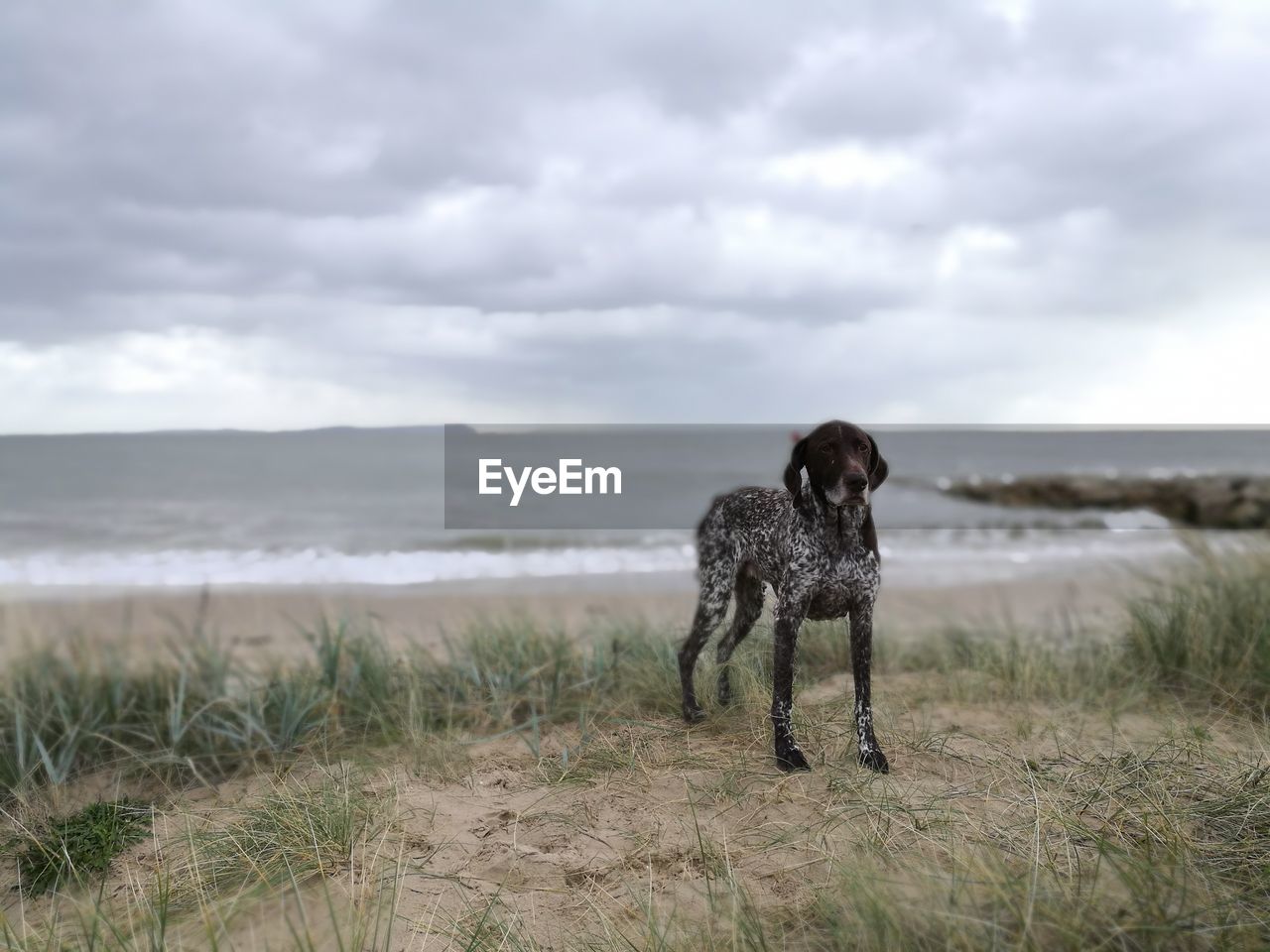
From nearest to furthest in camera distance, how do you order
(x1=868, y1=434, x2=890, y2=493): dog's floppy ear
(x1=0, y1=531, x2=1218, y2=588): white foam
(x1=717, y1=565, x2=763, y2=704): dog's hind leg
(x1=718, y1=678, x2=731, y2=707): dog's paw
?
(x1=868, y1=434, x2=890, y2=493): dog's floppy ear
(x1=717, y1=565, x2=763, y2=704): dog's hind leg
(x1=718, y1=678, x2=731, y2=707): dog's paw
(x1=0, y1=531, x2=1218, y2=588): white foam

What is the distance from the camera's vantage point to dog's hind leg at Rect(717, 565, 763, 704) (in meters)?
4.88

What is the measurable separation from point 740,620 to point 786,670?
812mm

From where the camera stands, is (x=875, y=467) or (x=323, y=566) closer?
(x=875, y=467)

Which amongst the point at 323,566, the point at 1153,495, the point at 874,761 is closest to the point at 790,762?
the point at 874,761

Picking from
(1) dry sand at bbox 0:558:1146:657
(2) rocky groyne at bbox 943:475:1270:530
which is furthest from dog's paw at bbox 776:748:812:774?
(2) rocky groyne at bbox 943:475:1270:530

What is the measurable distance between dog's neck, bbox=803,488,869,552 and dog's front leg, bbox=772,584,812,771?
0.84 feet

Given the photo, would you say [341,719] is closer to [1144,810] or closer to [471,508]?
[1144,810]

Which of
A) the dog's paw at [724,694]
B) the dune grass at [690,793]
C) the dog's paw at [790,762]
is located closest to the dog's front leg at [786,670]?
the dog's paw at [790,762]

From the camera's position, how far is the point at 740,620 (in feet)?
16.4

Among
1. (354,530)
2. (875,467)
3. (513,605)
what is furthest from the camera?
(354,530)

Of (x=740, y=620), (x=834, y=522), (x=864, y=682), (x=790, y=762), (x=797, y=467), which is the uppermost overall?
(x=797, y=467)

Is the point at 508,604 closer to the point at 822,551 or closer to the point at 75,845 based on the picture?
the point at 75,845

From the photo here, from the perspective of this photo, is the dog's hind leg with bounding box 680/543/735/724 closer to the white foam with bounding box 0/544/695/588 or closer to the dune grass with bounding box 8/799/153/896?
the dune grass with bounding box 8/799/153/896

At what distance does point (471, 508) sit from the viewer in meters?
25.9
